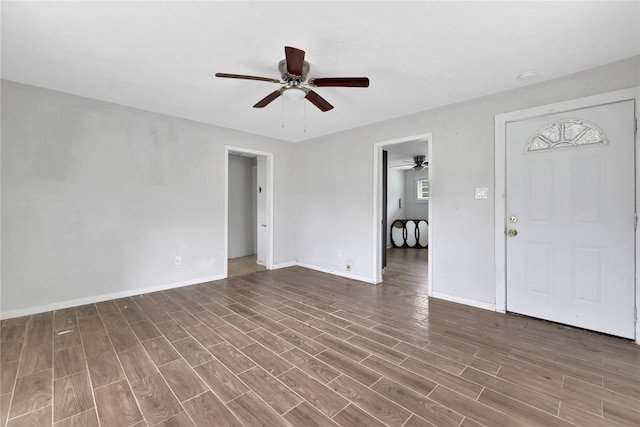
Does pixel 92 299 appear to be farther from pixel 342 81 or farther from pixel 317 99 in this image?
pixel 342 81

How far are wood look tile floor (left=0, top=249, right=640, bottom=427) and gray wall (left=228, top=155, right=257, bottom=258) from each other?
3.28m

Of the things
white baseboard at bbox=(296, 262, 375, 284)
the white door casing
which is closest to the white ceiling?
the white door casing

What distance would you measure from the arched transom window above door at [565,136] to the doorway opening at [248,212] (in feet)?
13.3

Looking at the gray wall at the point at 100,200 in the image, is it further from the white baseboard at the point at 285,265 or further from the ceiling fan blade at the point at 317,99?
the ceiling fan blade at the point at 317,99

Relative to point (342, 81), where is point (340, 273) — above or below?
below

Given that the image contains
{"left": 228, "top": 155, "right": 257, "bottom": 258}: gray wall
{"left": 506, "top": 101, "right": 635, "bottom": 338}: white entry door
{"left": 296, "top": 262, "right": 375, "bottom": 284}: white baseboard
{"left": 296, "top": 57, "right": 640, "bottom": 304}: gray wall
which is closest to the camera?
{"left": 506, "top": 101, "right": 635, "bottom": 338}: white entry door

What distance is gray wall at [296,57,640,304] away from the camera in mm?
2900

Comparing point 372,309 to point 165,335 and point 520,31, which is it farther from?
point 520,31

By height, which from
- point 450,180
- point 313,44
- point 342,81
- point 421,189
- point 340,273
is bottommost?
point 340,273

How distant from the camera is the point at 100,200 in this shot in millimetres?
3467

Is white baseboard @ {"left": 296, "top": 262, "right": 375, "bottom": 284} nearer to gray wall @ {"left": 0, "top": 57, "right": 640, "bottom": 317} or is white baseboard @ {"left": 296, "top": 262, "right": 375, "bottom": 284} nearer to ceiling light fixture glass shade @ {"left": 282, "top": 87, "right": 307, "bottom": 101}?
gray wall @ {"left": 0, "top": 57, "right": 640, "bottom": 317}

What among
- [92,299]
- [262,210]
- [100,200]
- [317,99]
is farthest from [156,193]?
[317,99]

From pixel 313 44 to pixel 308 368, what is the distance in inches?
102

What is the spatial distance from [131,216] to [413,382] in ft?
12.7
